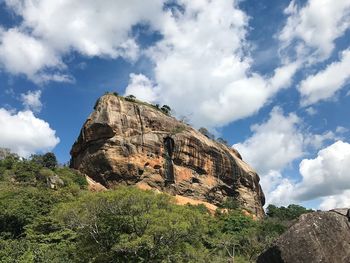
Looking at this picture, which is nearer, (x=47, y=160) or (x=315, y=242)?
(x=315, y=242)

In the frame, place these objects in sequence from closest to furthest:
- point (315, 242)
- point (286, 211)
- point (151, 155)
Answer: point (315, 242), point (151, 155), point (286, 211)

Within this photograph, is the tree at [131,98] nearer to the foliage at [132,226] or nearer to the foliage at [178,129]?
the foliage at [178,129]

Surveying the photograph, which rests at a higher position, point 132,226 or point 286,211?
point 286,211

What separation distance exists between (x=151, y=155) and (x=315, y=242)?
54210mm

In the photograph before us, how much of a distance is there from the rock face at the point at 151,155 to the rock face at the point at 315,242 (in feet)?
165

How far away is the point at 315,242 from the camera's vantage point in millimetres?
12914

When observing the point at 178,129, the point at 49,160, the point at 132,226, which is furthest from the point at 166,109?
the point at 132,226

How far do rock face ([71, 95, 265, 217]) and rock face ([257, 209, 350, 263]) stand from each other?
50.4 m

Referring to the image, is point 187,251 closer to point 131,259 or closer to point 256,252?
point 131,259

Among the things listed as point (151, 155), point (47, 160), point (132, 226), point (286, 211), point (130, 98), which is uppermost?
Result: point (130, 98)

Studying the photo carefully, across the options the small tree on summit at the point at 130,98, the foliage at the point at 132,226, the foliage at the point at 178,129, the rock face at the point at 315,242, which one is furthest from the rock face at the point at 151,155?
the rock face at the point at 315,242

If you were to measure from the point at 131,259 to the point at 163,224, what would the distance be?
266cm

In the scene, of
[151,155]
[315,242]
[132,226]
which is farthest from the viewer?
[151,155]

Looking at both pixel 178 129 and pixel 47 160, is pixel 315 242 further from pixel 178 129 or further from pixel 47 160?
pixel 47 160
